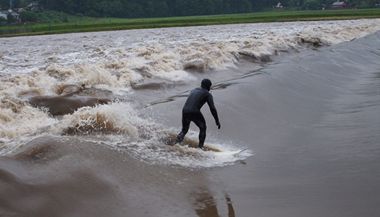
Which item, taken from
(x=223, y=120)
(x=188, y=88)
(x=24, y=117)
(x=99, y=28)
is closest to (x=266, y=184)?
(x=223, y=120)

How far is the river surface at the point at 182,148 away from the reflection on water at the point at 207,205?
0.04ft

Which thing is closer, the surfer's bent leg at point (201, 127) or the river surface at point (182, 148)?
the river surface at point (182, 148)

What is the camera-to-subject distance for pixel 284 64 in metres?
21.4

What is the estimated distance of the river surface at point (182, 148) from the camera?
6855 millimetres

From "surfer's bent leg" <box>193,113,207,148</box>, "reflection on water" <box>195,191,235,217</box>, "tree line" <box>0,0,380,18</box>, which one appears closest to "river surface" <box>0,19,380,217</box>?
"reflection on water" <box>195,191,235,217</box>

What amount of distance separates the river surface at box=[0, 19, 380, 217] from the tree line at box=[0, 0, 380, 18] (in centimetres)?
7920

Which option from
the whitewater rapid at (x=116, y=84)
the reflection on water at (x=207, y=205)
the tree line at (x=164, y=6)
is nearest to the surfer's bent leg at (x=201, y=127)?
the whitewater rapid at (x=116, y=84)

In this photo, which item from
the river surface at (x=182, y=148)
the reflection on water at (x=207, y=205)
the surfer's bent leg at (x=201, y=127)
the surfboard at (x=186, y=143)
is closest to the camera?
the reflection on water at (x=207, y=205)

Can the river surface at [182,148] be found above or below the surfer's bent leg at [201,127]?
below

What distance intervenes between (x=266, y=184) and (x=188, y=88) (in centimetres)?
917

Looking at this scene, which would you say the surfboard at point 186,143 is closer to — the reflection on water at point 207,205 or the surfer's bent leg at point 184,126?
the surfer's bent leg at point 184,126

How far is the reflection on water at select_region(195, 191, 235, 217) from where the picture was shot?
6602mm

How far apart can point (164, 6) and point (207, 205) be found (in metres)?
101

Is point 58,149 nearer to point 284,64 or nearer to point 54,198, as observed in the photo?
point 54,198
